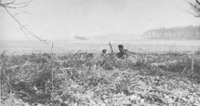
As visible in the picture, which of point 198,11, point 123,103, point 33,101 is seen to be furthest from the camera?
point 198,11

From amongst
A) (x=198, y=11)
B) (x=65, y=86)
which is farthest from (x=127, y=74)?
(x=198, y=11)

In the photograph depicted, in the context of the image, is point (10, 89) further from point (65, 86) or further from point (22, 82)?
point (65, 86)

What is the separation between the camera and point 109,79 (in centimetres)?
400

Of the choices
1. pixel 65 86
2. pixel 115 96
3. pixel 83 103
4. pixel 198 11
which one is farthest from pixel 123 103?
pixel 198 11

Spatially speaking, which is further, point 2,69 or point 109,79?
point 109,79

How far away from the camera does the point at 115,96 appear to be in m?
3.55

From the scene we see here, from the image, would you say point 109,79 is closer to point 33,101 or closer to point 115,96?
point 115,96

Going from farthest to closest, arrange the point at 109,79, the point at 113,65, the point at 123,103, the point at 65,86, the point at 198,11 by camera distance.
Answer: the point at 198,11 < the point at 113,65 < the point at 109,79 < the point at 65,86 < the point at 123,103

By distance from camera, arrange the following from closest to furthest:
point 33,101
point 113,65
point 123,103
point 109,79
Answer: point 33,101 → point 123,103 → point 109,79 → point 113,65

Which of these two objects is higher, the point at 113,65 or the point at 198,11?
the point at 198,11

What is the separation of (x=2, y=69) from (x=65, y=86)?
88cm

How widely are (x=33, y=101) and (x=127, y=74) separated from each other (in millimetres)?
1865

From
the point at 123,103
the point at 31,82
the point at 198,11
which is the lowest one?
the point at 123,103

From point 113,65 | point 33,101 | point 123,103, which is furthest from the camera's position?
point 113,65
